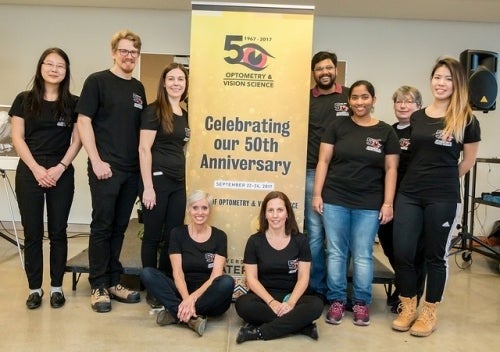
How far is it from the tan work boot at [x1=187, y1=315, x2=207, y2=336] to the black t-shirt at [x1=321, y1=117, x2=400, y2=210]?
106 centimetres

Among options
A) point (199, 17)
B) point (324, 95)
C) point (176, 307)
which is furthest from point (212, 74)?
point (176, 307)

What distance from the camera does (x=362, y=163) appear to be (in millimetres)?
2861

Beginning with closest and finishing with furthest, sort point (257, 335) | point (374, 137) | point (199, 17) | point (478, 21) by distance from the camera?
point (257, 335)
point (374, 137)
point (199, 17)
point (478, 21)

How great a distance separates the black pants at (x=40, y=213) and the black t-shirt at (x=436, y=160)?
6.94 ft

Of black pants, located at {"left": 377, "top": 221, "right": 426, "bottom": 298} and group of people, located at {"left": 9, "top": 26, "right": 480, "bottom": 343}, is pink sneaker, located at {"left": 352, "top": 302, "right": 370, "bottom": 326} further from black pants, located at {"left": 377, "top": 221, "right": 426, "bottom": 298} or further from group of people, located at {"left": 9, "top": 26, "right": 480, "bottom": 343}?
black pants, located at {"left": 377, "top": 221, "right": 426, "bottom": 298}

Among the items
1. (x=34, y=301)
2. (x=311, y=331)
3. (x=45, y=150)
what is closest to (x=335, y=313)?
(x=311, y=331)

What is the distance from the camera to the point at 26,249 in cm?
293

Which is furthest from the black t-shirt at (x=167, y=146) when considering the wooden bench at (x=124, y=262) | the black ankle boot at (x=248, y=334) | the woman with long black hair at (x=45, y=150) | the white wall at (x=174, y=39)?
the white wall at (x=174, y=39)

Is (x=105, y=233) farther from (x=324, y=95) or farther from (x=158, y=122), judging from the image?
(x=324, y=95)

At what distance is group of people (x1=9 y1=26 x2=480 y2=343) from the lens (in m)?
2.71

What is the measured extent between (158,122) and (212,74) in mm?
512

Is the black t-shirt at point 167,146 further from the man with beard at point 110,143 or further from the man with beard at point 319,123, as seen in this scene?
the man with beard at point 319,123

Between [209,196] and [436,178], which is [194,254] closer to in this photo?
[209,196]

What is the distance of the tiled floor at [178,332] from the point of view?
251 centimetres
